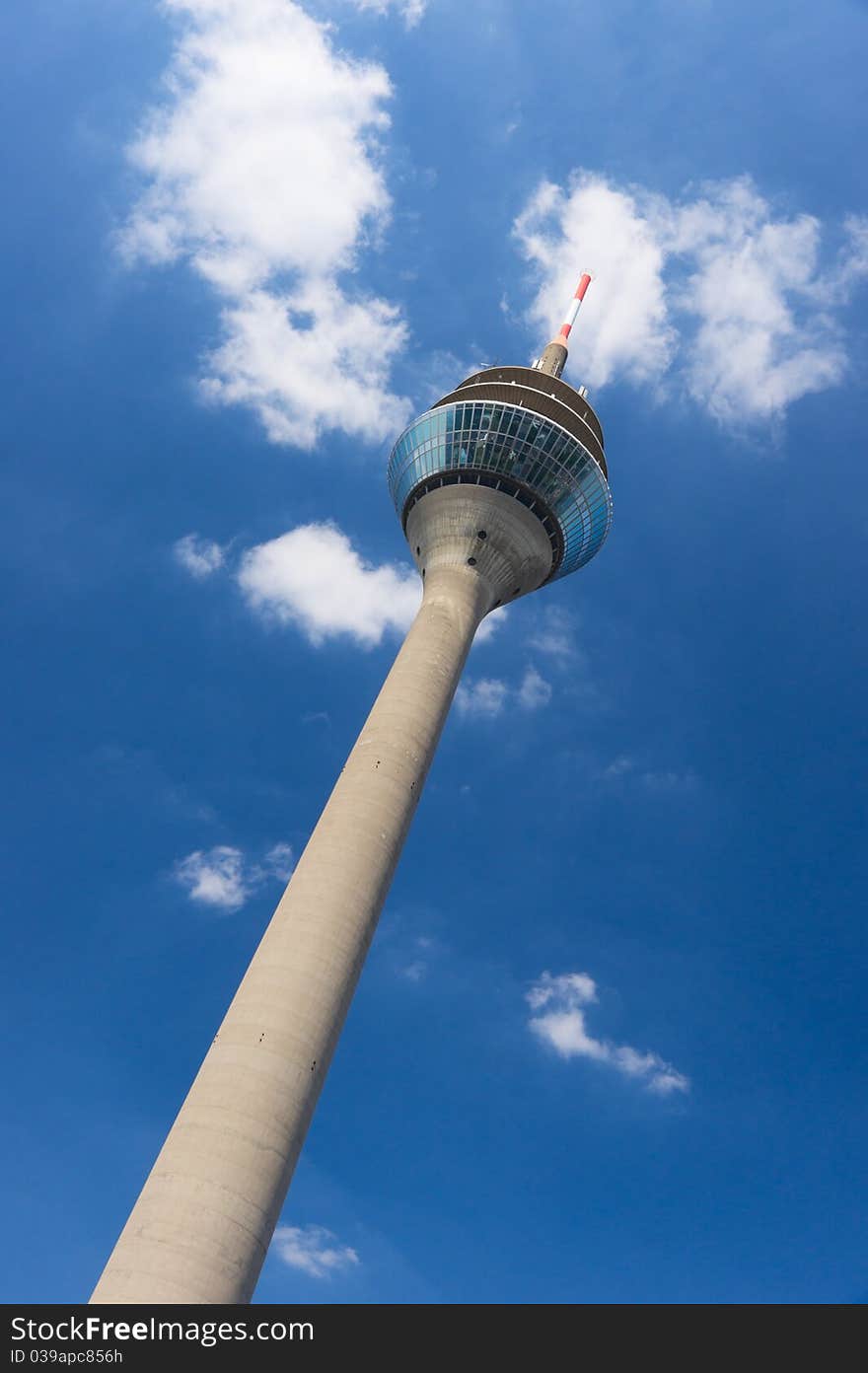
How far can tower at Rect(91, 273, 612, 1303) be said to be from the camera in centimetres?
2772

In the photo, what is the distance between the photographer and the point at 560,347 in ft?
252

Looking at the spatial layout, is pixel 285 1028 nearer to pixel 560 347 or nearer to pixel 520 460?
pixel 520 460

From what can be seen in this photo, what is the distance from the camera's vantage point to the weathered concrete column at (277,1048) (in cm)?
2700

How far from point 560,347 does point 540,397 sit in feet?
51.6

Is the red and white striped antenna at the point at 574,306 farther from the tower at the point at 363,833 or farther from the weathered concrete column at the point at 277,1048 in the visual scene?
the weathered concrete column at the point at 277,1048

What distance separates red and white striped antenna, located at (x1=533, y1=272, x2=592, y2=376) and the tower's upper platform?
8.81m

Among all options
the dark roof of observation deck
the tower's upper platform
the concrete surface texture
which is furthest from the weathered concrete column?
the dark roof of observation deck

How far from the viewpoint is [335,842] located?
39.0 m

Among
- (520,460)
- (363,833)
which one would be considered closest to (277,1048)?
(363,833)

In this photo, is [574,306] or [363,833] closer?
[363,833]

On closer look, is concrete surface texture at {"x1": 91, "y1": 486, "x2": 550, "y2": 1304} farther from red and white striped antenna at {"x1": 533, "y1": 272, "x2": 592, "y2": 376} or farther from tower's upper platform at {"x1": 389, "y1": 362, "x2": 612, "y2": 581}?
red and white striped antenna at {"x1": 533, "y1": 272, "x2": 592, "y2": 376}

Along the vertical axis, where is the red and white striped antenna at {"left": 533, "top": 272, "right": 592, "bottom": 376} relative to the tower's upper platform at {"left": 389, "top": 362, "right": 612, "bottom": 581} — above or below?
above

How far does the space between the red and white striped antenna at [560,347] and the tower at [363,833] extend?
0.52 meters
